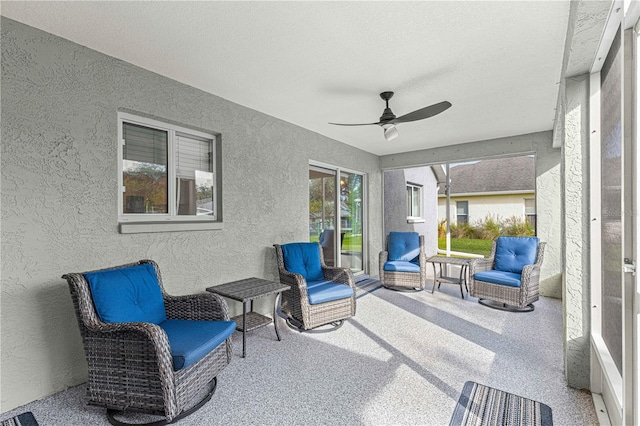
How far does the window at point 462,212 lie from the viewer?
589 cm

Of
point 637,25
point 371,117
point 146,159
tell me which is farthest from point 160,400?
point 371,117

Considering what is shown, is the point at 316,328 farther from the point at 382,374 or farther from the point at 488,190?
the point at 488,190

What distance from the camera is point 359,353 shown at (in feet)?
9.09

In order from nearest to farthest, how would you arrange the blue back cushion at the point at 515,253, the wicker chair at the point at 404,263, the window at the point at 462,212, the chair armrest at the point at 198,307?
1. the chair armrest at the point at 198,307
2. the blue back cushion at the point at 515,253
3. the wicker chair at the point at 404,263
4. the window at the point at 462,212

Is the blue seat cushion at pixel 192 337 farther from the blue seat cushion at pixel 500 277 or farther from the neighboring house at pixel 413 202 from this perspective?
the neighboring house at pixel 413 202

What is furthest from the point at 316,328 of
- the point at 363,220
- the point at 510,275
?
the point at 363,220

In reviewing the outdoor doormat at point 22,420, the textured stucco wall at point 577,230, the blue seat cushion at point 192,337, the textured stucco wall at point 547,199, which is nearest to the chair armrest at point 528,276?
the textured stucco wall at point 547,199

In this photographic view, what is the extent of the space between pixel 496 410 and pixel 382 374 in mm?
788

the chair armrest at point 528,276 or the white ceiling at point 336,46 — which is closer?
the white ceiling at point 336,46

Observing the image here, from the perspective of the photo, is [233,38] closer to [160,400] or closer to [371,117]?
[371,117]

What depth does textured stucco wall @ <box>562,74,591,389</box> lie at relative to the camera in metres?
2.10

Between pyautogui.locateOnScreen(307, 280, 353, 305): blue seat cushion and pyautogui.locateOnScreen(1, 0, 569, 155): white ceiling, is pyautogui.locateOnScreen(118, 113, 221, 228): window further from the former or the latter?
pyautogui.locateOnScreen(307, 280, 353, 305): blue seat cushion

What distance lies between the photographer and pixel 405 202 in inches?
270

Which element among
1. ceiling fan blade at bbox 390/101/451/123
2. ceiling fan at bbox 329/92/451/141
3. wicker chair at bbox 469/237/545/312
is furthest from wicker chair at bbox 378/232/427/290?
ceiling fan blade at bbox 390/101/451/123
